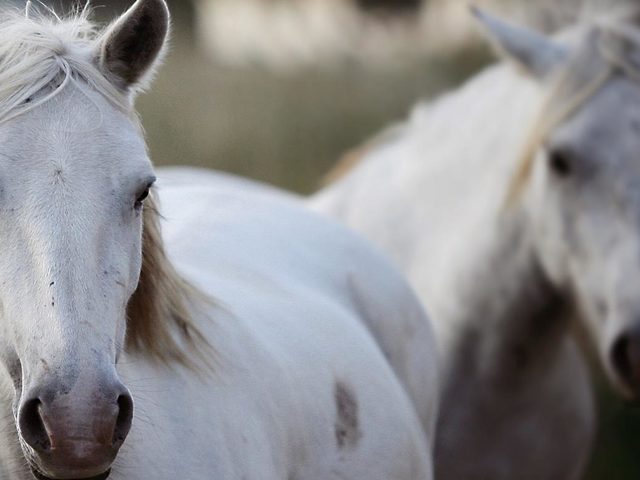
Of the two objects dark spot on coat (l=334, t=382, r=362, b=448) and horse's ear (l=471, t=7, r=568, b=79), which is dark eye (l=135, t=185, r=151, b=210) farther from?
horse's ear (l=471, t=7, r=568, b=79)

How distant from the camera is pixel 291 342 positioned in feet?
9.35

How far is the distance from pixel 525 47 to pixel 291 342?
2.22 metres

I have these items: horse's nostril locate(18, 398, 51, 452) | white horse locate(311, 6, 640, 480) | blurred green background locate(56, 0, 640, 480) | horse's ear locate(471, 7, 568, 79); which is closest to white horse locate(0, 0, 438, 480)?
horse's nostril locate(18, 398, 51, 452)

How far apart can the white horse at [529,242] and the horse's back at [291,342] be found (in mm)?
782

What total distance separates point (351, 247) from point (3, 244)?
1789 mm

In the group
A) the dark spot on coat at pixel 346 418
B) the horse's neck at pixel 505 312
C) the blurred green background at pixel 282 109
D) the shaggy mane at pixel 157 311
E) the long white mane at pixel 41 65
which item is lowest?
the blurred green background at pixel 282 109

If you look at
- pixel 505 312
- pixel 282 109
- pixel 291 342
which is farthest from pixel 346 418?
pixel 282 109

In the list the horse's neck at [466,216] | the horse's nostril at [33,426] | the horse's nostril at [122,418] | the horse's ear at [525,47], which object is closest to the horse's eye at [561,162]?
the horse's neck at [466,216]

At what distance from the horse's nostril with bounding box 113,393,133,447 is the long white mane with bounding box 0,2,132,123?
589mm

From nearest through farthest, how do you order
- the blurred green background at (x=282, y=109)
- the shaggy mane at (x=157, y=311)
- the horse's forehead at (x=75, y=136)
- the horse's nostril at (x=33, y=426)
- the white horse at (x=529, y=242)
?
1. the horse's nostril at (x=33, y=426)
2. the horse's forehead at (x=75, y=136)
3. the shaggy mane at (x=157, y=311)
4. the white horse at (x=529, y=242)
5. the blurred green background at (x=282, y=109)

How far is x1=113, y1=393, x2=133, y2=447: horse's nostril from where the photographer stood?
6.36 feet

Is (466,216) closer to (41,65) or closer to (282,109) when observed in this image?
(41,65)

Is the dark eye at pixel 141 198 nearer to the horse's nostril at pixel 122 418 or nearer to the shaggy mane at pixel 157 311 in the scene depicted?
the shaggy mane at pixel 157 311

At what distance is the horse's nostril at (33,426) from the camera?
189 centimetres
